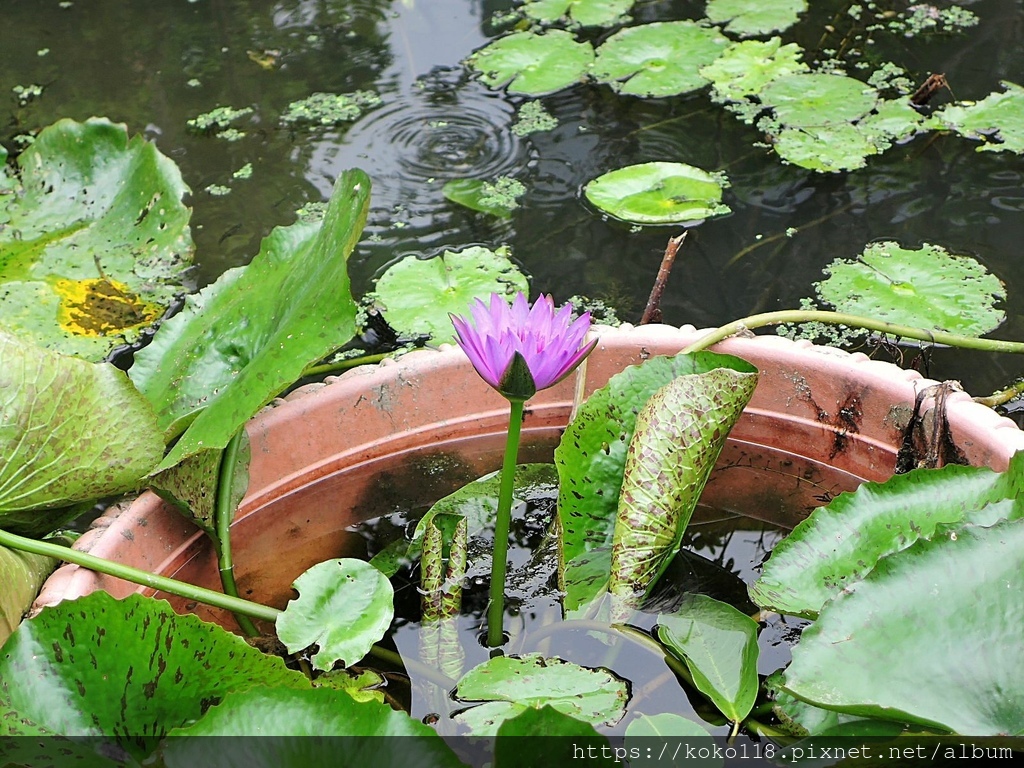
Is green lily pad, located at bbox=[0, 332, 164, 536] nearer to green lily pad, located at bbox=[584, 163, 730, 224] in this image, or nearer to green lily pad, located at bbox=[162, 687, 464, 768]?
green lily pad, located at bbox=[162, 687, 464, 768]

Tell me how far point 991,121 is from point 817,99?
0.39 meters

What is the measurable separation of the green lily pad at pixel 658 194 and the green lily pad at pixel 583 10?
0.87 metres

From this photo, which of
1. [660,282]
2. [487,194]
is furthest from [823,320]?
[487,194]

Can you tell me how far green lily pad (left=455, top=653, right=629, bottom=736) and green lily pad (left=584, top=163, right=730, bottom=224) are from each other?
1.28 m

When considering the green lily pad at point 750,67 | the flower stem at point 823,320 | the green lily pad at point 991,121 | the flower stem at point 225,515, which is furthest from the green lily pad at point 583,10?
the flower stem at point 225,515

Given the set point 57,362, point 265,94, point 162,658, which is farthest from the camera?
point 265,94

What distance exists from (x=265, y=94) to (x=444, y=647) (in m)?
2.05

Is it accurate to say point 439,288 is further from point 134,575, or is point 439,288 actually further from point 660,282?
point 134,575

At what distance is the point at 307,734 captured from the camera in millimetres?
754

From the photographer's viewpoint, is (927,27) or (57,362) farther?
(927,27)

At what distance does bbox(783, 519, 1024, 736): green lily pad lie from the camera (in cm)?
75

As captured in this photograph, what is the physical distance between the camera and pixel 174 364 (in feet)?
3.69

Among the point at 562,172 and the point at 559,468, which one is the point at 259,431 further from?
the point at 562,172

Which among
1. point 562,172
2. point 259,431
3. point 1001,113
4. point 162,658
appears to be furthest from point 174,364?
point 1001,113
